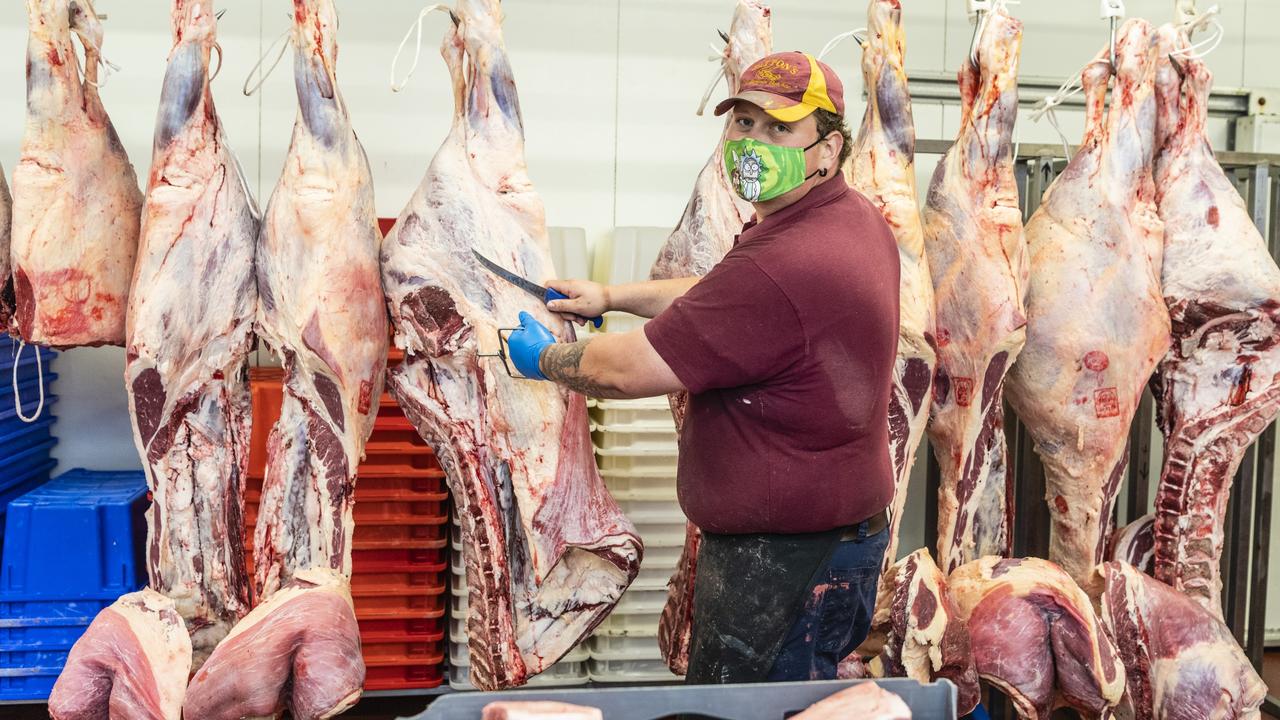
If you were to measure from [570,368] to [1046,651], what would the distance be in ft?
4.29

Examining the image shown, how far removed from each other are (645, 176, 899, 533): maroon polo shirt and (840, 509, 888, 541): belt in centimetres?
4

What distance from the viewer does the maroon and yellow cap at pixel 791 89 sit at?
2.30m

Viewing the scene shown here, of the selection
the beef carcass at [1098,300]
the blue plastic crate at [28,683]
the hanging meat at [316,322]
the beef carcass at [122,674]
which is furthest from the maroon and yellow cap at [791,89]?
the blue plastic crate at [28,683]

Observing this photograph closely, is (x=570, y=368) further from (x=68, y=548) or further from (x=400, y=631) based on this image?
(x=68, y=548)

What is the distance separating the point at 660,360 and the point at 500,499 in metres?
0.85

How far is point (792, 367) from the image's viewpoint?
2.25 meters

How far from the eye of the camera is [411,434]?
13.4ft

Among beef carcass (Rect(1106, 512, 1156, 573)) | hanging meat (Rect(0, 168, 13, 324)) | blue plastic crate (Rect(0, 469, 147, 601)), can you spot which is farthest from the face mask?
blue plastic crate (Rect(0, 469, 147, 601))

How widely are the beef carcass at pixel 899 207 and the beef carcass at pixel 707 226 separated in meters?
0.32

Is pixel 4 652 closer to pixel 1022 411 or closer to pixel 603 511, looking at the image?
pixel 603 511

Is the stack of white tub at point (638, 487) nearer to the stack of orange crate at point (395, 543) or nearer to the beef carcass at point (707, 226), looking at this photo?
the stack of orange crate at point (395, 543)

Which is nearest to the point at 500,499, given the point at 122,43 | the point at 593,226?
the point at 593,226

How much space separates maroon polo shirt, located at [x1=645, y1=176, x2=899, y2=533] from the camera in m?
2.17

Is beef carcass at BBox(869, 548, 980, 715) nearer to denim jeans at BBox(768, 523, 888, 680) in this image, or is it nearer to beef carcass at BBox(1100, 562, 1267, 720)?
denim jeans at BBox(768, 523, 888, 680)
